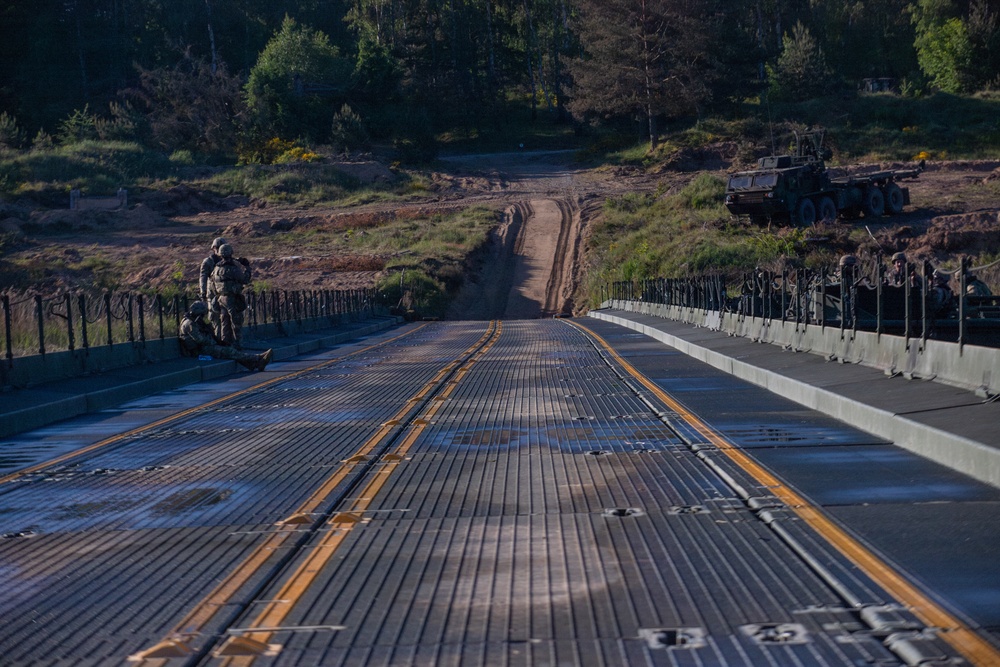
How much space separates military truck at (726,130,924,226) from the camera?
54.4m

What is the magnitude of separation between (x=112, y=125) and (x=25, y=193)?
2131 centimetres

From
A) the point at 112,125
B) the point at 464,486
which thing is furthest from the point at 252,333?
the point at 112,125

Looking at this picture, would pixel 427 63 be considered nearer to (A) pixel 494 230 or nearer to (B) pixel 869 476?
(A) pixel 494 230

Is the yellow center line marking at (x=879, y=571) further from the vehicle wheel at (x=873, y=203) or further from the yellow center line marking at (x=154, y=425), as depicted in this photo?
the vehicle wheel at (x=873, y=203)

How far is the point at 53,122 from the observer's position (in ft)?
367

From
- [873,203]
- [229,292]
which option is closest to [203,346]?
[229,292]

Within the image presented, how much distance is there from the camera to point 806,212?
56.2 metres

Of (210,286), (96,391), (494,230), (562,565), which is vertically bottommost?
(96,391)

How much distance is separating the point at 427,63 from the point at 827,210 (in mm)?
63459

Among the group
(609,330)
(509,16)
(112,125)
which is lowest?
(609,330)

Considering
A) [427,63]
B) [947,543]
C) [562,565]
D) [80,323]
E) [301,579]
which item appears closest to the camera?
[301,579]

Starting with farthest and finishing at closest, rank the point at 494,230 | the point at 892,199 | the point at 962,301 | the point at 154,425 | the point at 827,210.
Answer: the point at 494,230, the point at 892,199, the point at 827,210, the point at 154,425, the point at 962,301

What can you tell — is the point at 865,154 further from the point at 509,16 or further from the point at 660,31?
the point at 509,16

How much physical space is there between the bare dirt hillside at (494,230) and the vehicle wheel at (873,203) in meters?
→ 0.73
